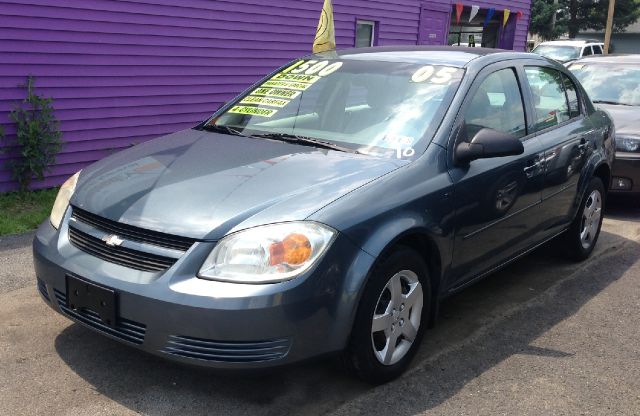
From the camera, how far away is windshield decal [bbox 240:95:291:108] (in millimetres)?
4086

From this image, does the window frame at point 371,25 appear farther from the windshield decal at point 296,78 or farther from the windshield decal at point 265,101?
the windshield decal at point 265,101

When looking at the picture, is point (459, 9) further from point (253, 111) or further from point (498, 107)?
point (253, 111)

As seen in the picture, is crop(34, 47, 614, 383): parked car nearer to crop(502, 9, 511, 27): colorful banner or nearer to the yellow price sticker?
the yellow price sticker

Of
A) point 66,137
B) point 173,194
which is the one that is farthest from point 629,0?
point 173,194

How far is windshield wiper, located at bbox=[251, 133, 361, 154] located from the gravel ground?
1131mm

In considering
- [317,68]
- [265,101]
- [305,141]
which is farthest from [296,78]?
[305,141]

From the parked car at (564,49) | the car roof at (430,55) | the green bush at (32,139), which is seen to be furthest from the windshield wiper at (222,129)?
the parked car at (564,49)

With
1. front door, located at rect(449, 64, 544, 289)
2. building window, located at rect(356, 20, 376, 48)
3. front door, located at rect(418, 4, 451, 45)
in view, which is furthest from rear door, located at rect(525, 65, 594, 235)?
front door, located at rect(418, 4, 451, 45)

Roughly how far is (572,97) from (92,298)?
12.8ft

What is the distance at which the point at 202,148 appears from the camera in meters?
3.62

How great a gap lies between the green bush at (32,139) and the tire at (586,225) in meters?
4.87

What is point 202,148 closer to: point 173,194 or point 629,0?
point 173,194

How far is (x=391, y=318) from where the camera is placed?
312 cm

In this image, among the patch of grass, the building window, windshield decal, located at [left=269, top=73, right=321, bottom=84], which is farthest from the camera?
the building window
